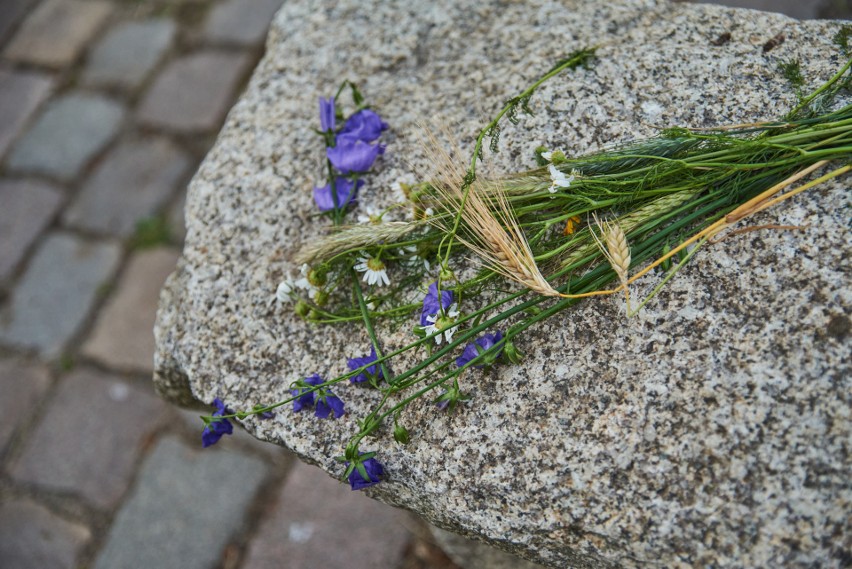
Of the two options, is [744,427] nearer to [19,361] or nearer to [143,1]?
[19,361]

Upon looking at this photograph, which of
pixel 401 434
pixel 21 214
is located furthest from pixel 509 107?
pixel 21 214

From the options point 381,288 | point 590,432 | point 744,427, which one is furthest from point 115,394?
point 744,427

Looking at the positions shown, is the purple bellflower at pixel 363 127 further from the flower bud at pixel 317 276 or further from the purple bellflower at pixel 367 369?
the purple bellflower at pixel 367 369

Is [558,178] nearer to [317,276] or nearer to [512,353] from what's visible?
[512,353]

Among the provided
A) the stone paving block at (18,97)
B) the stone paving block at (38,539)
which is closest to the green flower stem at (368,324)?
the stone paving block at (38,539)

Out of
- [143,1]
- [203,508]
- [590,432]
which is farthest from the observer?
[143,1]

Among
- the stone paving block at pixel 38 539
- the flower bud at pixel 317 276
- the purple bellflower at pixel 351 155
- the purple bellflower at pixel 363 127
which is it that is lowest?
the stone paving block at pixel 38 539

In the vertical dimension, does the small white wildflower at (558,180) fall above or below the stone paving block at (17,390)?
above
